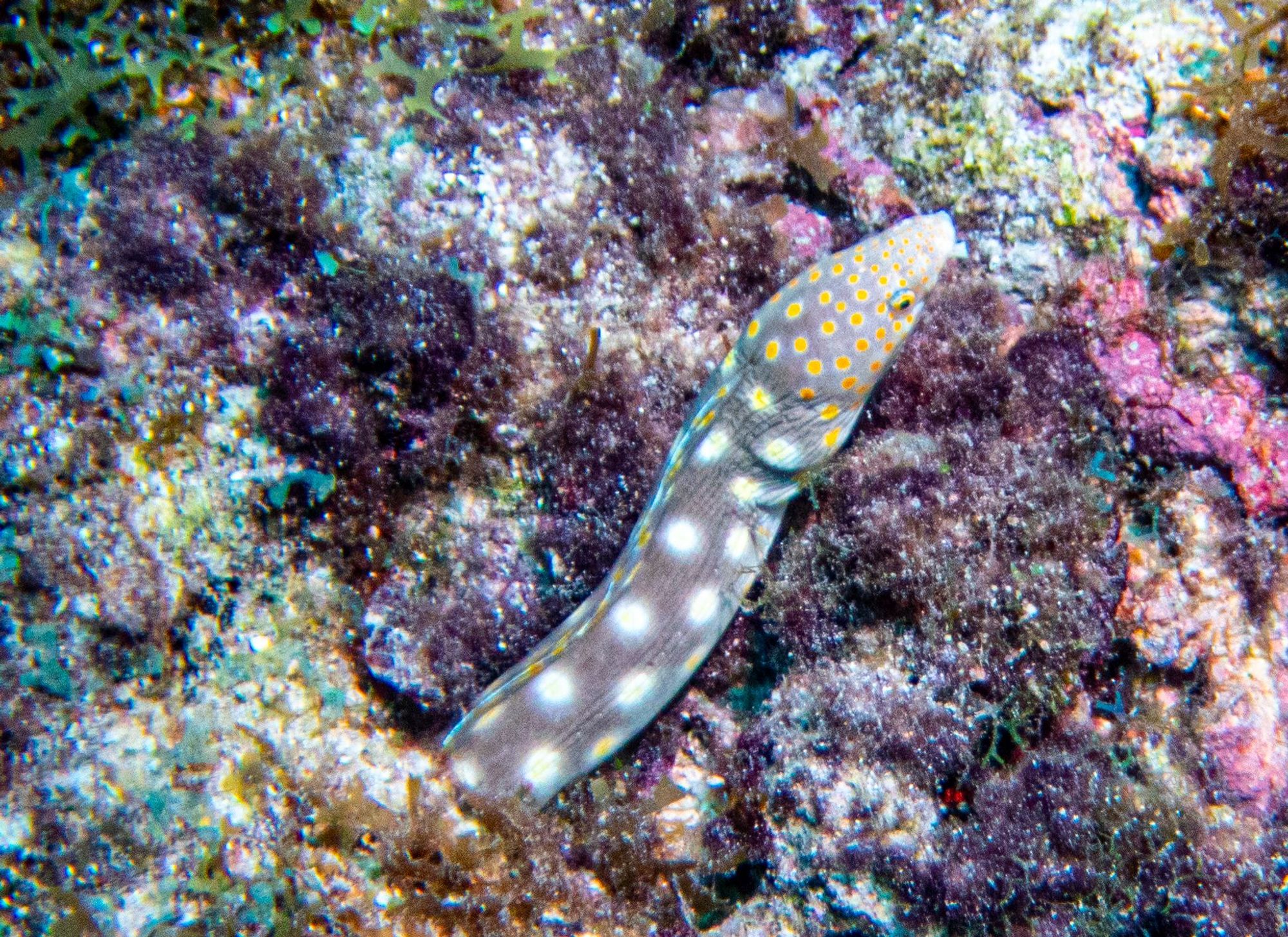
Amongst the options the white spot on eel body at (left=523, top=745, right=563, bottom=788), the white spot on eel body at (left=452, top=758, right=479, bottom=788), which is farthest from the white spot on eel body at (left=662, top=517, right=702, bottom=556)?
the white spot on eel body at (left=452, top=758, right=479, bottom=788)

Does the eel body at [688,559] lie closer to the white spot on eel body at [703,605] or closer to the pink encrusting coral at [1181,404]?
the white spot on eel body at [703,605]

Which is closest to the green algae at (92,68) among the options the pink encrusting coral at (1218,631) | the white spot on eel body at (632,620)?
the white spot on eel body at (632,620)

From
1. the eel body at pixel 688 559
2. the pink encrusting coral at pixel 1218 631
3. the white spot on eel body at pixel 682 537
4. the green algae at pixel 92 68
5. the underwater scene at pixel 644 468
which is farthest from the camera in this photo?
the green algae at pixel 92 68

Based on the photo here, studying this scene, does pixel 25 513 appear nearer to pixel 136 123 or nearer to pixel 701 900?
pixel 136 123

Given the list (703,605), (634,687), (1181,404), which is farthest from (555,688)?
(1181,404)

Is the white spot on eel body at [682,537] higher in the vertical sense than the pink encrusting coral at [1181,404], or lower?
higher

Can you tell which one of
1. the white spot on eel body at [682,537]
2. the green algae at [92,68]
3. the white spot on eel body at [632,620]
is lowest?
the white spot on eel body at [632,620]

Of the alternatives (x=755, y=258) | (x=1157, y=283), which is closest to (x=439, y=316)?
(x=755, y=258)
